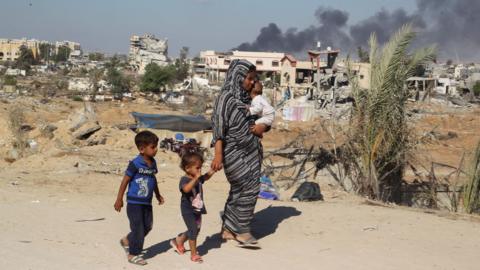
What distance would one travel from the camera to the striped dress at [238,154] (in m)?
5.48

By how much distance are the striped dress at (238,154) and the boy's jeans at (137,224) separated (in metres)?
0.94

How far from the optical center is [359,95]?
9.30 meters

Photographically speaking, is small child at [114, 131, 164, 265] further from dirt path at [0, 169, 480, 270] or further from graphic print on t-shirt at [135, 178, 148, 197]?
dirt path at [0, 169, 480, 270]

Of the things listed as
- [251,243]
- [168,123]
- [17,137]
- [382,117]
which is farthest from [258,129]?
[168,123]

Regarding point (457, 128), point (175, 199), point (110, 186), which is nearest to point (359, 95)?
point (175, 199)

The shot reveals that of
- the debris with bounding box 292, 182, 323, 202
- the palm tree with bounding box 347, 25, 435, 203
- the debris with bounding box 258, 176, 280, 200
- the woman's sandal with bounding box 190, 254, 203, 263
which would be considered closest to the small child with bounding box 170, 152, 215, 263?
the woman's sandal with bounding box 190, 254, 203, 263

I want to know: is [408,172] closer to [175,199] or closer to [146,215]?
[175,199]

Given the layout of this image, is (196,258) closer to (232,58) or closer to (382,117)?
(382,117)

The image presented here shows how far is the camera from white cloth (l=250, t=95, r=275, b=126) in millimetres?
5574

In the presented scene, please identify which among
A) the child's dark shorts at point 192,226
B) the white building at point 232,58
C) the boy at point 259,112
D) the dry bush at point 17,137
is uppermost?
the white building at point 232,58

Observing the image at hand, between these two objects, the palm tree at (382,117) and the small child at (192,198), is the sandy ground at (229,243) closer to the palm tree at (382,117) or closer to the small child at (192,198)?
the small child at (192,198)

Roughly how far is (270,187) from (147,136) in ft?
13.9

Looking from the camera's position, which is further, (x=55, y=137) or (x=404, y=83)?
(x=55, y=137)

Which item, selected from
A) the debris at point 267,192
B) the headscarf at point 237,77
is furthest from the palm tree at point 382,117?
the headscarf at point 237,77
